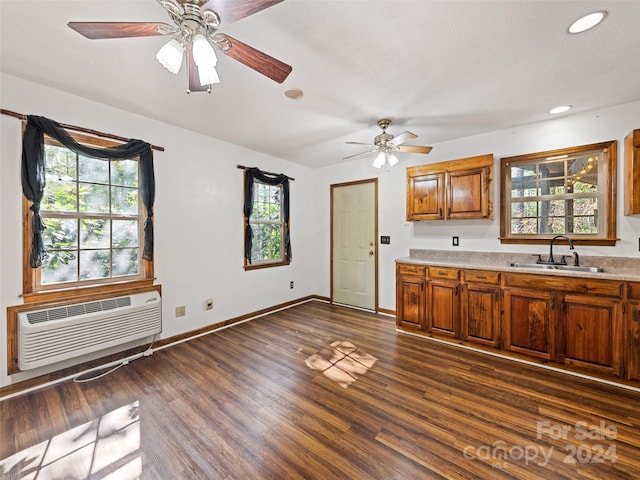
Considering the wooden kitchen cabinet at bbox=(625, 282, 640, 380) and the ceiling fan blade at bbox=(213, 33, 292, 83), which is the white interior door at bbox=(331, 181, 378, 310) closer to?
the wooden kitchen cabinet at bbox=(625, 282, 640, 380)

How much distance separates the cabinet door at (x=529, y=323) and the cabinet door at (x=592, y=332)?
4.0 inches

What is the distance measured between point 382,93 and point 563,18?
1187mm

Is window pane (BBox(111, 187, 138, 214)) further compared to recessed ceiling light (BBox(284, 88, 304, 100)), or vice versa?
window pane (BBox(111, 187, 138, 214))

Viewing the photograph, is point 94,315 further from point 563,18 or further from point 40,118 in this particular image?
point 563,18

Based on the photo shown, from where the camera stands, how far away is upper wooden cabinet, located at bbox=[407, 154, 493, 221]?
3156mm

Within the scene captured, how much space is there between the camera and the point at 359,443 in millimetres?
1682

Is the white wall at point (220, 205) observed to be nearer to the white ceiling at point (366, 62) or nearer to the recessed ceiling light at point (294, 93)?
the white ceiling at point (366, 62)

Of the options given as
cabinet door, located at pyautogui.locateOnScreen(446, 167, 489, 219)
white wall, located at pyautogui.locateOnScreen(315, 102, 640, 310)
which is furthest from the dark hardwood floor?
cabinet door, located at pyautogui.locateOnScreen(446, 167, 489, 219)

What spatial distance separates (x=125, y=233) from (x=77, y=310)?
0.84 m

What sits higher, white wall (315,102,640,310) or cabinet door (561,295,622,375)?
white wall (315,102,640,310)

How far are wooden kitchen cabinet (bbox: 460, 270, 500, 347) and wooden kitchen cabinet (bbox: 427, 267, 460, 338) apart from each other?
7 cm

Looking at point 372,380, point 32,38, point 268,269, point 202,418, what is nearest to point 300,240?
point 268,269

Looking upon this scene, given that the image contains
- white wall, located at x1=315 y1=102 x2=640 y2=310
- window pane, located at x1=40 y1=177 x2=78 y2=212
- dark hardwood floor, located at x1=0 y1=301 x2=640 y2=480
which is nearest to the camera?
dark hardwood floor, located at x1=0 y1=301 x2=640 y2=480

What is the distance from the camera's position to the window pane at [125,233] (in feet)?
9.16
